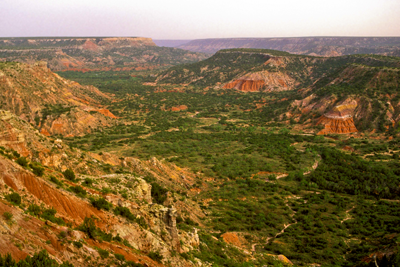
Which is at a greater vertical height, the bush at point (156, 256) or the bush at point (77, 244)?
the bush at point (77, 244)

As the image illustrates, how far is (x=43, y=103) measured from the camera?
3088 inches

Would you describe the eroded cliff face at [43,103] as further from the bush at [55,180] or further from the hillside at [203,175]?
the bush at [55,180]

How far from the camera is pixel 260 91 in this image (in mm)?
149000

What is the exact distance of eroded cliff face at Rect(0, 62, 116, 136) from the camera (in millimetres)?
71562

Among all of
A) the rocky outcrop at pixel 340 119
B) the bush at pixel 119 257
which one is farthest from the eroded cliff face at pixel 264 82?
the bush at pixel 119 257

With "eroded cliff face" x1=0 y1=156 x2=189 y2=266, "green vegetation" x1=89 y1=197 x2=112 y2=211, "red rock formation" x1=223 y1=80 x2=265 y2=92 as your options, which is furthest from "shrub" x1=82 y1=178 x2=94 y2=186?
"red rock formation" x1=223 y1=80 x2=265 y2=92

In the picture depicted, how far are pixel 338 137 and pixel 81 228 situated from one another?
242 ft

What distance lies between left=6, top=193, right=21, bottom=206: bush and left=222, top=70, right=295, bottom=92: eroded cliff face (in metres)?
143

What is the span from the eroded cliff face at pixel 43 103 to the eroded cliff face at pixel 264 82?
271ft

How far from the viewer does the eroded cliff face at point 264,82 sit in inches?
5891

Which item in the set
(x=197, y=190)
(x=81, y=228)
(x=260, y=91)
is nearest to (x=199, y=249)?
(x=81, y=228)

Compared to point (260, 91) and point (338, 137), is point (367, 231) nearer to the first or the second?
point (338, 137)

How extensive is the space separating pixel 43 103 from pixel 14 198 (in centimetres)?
7371

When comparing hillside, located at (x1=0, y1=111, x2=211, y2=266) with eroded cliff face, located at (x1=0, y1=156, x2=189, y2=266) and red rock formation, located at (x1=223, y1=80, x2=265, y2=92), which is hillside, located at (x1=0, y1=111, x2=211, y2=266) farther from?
red rock formation, located at (x1=223, y1=80, x2=265, y2=92)
